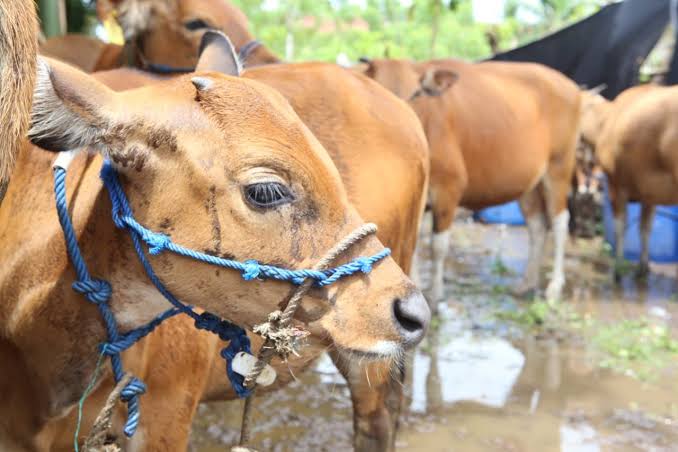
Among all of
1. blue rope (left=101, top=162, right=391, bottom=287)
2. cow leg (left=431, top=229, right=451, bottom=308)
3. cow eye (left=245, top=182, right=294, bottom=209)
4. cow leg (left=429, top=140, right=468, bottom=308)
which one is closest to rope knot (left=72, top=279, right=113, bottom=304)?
blue rope (left=101, top=162, right=391, bottom=287)

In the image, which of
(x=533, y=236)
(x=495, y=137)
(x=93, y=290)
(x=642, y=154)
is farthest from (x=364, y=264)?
(x=642, y=154)

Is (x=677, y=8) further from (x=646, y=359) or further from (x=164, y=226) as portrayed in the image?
(x=164, y=226)

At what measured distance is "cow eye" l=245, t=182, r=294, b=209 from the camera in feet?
6.25

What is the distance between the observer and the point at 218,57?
260 cm

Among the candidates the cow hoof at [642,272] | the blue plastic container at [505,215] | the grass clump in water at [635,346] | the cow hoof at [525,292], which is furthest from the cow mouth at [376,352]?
the blue plastic container at [505,215]

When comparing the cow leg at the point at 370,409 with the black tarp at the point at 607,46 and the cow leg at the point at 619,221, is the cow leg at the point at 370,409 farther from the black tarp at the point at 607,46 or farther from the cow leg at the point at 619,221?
the black tarp at the point at 607,46

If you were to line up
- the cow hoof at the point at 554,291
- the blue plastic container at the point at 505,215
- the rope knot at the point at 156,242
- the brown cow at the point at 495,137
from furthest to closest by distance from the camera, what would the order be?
1. the blue plastic container at the point at 505,215
2. the cow hoof at the point at 554,291
3. the brown cow at the point at 495,137
4. the rope knot at the point at 156,242

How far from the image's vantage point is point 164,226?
1.92 meters

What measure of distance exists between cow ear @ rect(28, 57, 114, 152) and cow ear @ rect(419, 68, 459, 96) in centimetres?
500

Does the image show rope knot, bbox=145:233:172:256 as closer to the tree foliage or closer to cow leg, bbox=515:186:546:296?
cow leg, bbox=515:186:546:296

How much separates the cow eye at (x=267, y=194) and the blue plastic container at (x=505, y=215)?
10.7 meters

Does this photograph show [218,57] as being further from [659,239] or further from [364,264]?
[659,239]

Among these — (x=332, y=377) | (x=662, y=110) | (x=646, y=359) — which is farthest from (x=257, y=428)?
(x=662, y=110)

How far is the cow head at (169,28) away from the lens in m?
4.51
